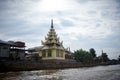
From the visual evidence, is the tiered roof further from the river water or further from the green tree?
the river water

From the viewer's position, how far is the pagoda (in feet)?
171

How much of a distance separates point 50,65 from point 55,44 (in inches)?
533

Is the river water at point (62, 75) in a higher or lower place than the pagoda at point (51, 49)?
lower

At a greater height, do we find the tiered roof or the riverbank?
the tiered roof

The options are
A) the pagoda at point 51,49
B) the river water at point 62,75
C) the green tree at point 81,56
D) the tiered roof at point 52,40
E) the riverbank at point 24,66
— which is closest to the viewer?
the river water at point 62,75

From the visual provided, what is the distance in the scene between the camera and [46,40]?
190 feet

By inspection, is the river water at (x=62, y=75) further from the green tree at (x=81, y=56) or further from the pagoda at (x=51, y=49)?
the green tree at (x=81, y=56)

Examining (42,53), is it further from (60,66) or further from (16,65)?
(16,65)

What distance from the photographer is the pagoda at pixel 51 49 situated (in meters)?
52.0

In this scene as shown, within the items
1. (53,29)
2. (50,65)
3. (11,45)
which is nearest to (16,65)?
(11,45)

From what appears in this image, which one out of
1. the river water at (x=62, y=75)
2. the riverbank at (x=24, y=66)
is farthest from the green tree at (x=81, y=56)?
the river water at (x=62, y=75)

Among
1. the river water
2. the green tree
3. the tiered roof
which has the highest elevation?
the tiered roof

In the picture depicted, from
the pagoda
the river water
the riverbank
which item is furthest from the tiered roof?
the river water

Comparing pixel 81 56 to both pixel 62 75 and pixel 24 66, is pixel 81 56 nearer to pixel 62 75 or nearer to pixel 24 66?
pixel 24 66
